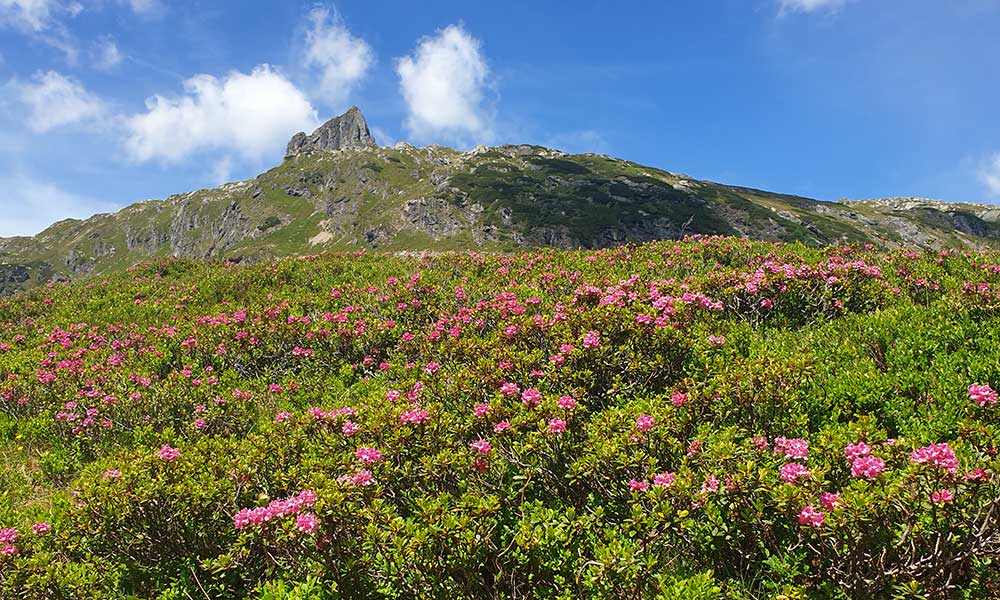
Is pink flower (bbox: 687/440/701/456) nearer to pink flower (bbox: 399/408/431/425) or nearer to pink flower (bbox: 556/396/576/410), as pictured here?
pink flower (bbox: 556/396/576/410)

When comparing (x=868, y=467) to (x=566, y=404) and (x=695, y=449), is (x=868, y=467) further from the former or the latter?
(x=566, y=404)

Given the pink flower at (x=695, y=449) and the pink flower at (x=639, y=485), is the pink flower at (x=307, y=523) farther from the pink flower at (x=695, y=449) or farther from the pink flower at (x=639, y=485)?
the pink flower at (x=695, y=449)

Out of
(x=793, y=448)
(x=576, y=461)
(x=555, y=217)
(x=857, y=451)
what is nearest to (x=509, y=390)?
(x=576, y=461)

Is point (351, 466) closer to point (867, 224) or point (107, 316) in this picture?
point (107, 316)

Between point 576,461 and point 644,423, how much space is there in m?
0.69

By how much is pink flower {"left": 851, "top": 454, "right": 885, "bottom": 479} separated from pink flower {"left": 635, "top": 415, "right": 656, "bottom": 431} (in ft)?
4.83

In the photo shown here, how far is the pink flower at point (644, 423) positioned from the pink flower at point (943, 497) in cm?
189

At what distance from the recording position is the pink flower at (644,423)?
4434mm

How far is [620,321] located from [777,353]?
1.89 metres

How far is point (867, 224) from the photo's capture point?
559ft

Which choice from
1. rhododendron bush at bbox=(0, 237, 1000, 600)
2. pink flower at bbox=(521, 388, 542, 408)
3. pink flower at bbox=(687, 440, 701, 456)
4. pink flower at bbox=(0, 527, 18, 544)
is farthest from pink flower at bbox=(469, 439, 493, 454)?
pink flower at bbox=(0, 527, 18, 544)

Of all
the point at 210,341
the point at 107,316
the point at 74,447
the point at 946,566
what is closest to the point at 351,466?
the point at 946,566

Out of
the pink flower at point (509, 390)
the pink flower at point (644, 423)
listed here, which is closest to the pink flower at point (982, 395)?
the pink flower at point (644, 423)

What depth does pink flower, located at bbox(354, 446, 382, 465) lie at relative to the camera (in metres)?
4.60
